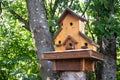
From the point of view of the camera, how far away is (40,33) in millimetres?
3285

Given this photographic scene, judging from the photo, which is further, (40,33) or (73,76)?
(40,33)

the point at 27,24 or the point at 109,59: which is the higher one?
the point at 27,24

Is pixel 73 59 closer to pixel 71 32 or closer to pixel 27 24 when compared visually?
pixel 71 32

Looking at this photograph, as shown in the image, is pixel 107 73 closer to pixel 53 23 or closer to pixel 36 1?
pixel 53 23

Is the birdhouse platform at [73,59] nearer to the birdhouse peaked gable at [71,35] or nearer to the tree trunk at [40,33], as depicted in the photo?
the birdhouse peaked gable at [71,35]

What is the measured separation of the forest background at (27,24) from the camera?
4227mm

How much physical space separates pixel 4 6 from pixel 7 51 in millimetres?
1727

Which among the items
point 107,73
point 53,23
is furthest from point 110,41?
point 53,23

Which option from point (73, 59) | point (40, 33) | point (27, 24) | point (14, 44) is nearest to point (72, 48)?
point (73, 59)

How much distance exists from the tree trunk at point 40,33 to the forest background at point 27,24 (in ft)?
1.51

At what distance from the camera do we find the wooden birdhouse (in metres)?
2.54

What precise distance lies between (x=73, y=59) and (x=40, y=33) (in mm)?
810

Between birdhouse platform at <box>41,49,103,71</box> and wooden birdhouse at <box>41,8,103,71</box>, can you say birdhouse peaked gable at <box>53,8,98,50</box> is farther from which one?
birdhouse platform at <box>41,49,103,71</box>

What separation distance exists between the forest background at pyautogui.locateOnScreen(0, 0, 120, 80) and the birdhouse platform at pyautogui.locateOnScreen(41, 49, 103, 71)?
1.22 meters
